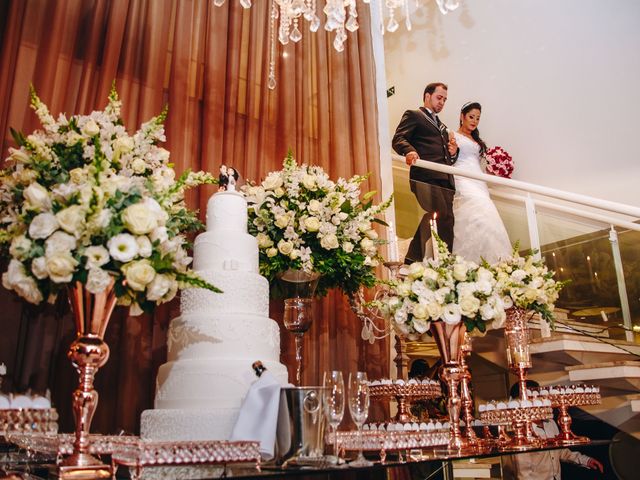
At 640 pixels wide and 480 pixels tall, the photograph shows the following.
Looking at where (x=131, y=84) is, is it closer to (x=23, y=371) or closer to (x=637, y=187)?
(x=23, y=371)

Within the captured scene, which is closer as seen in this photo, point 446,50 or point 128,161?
point 128,161

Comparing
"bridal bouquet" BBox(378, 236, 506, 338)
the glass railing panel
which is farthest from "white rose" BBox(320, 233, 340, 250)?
the glass railing panel

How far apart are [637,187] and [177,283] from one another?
520cm

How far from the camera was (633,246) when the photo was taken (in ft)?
14.9

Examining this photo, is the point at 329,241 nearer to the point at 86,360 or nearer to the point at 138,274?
the point at 138,274

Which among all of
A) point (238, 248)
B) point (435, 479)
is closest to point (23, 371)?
point (238, 248)

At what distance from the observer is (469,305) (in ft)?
8.81

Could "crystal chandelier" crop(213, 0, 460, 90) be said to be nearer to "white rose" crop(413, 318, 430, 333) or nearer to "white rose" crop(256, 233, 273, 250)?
"white rose" crop(256, 233, 273, 250)

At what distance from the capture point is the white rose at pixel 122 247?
1.72 meters

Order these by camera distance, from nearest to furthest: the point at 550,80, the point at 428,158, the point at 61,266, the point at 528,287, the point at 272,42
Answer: the point at 61,266 < the point at 528,287 < the point at 272,42 < the point at 428,158 < the point at 550,80

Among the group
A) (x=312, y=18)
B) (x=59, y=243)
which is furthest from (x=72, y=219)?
(x=312, y=18)

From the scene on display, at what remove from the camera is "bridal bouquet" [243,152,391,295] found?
9.39 ft

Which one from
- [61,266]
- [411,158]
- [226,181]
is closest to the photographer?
[61,266]

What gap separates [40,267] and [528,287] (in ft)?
7.97
